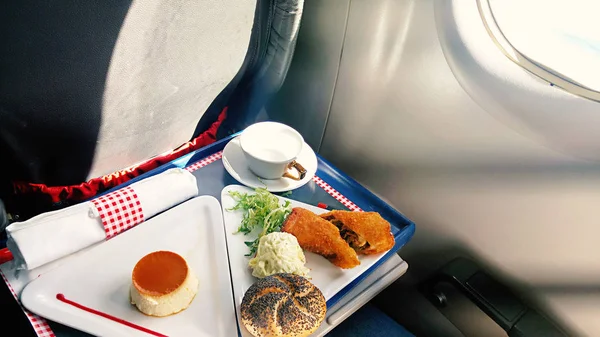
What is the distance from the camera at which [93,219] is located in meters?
1.05

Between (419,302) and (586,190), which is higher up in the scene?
(586,190)

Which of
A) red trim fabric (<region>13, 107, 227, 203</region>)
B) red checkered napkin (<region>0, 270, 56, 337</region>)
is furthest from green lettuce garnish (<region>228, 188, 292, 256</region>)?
red checkered napkin (<region>0, 270, 56, 337</region>)

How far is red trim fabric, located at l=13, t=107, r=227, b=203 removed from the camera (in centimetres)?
116

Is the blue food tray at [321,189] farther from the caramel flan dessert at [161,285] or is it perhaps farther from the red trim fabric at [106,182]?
the caramel flan dessert at [161,285]

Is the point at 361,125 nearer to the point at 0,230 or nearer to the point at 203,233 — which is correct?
the point at 203,233

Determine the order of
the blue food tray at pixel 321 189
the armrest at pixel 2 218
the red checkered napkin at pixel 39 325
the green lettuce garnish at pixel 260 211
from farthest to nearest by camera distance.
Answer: the blue food tray at pixel 321 189 → the green lettuce garnish at pixel 260 211 → the armrest at pixel 2 218 → the red checkered napkin at pixel 39 325

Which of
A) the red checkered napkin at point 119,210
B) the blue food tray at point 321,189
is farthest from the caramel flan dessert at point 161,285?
the blue food tray at point 321,189

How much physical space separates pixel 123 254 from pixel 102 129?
30cm

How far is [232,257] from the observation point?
1091 millimetres

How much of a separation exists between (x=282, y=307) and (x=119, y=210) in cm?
41

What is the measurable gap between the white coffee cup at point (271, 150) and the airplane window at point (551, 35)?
0.54 meters

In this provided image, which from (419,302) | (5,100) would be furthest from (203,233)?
(419,302)

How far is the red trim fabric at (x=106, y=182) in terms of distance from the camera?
116 cm

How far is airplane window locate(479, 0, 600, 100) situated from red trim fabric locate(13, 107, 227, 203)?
801 millimetres
